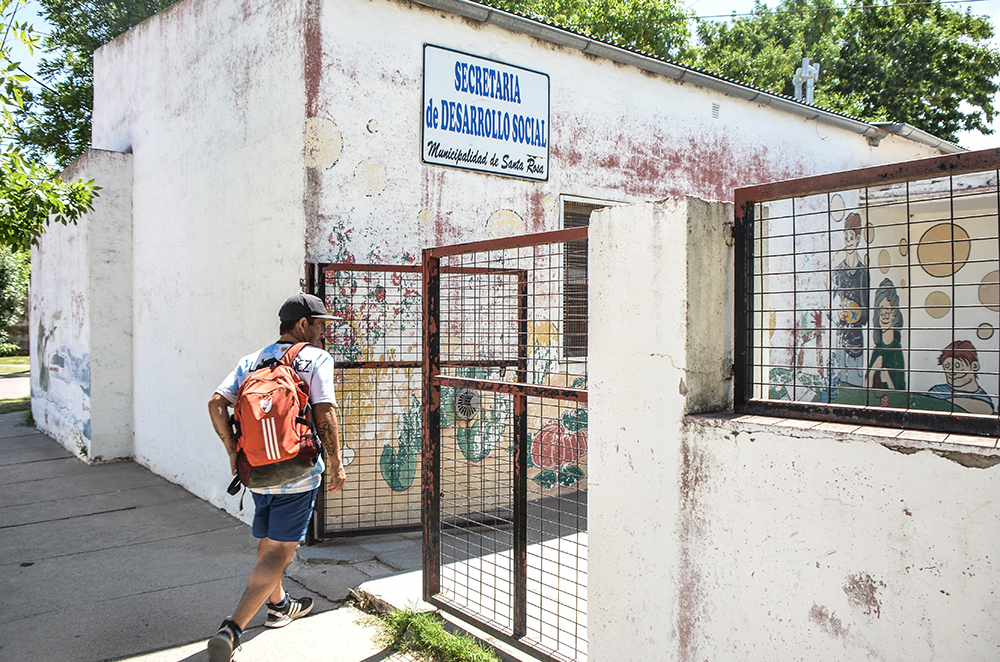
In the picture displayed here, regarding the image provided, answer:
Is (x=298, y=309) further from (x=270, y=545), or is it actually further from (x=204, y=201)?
(x=204, y=201)

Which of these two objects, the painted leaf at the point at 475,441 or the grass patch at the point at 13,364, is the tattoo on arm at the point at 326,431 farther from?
the grass patch at the point at 13,364

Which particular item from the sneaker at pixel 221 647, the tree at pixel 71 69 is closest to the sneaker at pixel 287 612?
the sneaker at pixel 221 647

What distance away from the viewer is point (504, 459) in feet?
20.7

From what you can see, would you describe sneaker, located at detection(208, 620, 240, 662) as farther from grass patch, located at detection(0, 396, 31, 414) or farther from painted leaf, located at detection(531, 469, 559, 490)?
grass patch, located at detection(0, 396, 31, 414)

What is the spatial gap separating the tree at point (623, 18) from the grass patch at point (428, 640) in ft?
55.3

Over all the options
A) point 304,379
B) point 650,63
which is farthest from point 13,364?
point 304,379

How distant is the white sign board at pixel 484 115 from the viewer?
6141 mm

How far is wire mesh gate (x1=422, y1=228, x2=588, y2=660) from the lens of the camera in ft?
11.8

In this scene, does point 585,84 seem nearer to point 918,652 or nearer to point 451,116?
point 451,116

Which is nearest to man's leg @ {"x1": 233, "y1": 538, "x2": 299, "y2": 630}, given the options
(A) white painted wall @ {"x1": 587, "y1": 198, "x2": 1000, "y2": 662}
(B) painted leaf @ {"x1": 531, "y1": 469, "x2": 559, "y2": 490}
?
(A) white painted wall @ {"x1": 587, "y1": 198, "x2": 1000, "y2": 662}

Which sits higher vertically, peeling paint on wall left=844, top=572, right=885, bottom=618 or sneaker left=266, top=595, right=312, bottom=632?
peeling paint on wall left=844, top=572, right=885, bottom=618

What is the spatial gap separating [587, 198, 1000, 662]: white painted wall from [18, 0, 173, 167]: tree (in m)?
16.1

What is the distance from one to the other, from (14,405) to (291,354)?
12.8 meters

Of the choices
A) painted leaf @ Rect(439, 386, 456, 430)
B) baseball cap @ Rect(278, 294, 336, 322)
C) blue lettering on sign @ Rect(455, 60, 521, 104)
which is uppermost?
blue lettering on sign @ Rect(455, 60, 521, 104)
